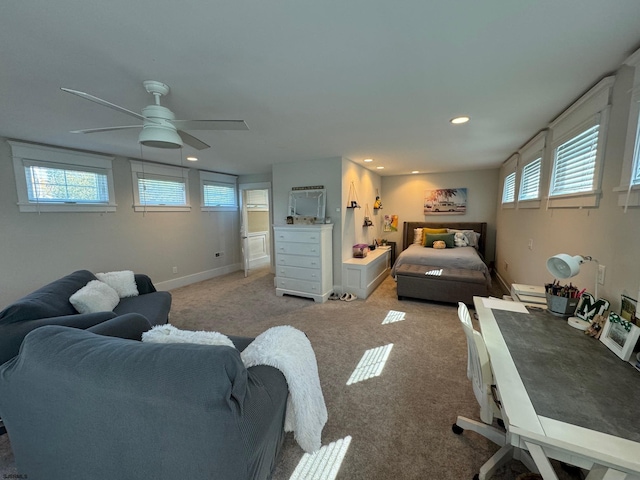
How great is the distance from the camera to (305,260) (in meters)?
4.12

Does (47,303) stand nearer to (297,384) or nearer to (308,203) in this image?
(297,384)

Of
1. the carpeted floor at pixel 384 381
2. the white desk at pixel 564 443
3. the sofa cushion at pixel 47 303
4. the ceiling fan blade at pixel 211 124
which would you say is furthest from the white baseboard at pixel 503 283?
the sofa cushion at pixel 47 303

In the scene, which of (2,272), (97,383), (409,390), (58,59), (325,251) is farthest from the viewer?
(325,251)

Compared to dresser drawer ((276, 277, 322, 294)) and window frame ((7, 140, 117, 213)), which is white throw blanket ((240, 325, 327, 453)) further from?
window frame ((7, 140, 117, 213))

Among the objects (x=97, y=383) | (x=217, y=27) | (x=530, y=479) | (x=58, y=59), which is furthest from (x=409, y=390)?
(x=58, y=59)

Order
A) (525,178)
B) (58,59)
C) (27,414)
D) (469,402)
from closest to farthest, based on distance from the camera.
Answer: (27,414)
(58,59)
(469,402)
(525,178)

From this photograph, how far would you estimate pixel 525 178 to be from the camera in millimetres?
3428

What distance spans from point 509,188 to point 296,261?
385 cm

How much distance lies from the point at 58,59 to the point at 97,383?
69.7 inches

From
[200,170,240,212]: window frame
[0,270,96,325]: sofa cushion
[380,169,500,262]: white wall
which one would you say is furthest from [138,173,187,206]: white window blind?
[380,169,500,262]: white wall

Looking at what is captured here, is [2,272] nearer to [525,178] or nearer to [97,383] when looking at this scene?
[97,383]

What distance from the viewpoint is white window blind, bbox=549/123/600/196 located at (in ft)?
5.95

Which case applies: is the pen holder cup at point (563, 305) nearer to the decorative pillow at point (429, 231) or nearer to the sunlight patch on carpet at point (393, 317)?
the sunlight patch on carpet at point (393, 317)

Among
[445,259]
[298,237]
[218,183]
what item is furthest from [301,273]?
[218,183]
